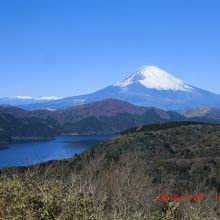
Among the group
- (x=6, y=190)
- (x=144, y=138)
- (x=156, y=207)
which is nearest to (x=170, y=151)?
(x=144, y=138)

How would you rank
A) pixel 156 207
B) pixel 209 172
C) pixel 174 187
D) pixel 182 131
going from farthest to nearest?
pixel 182 131 → pixel 209 172 → pixel 174 187 → pixel 156 207

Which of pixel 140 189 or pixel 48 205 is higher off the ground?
pixel 48 205

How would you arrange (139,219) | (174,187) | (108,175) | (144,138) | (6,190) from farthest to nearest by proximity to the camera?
(144,138)
(174,187)
(108,175)
(6,190)
(139,219)

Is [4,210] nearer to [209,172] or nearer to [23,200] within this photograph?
[23,200]

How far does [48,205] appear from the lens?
7938mm

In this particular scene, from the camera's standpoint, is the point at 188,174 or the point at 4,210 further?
the point at 188,174

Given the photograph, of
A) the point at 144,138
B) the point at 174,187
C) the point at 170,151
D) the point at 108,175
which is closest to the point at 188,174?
the point at 174,187

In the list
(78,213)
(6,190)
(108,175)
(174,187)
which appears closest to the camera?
(78,213)

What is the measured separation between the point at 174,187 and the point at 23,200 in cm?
1915

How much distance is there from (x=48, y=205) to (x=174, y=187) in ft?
63.1

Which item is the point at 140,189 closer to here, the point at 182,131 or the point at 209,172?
the point at 209,172

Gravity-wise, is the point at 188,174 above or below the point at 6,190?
below

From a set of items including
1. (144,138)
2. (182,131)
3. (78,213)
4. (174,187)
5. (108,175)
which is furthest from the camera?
(182,131)

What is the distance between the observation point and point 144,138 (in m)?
62.0
